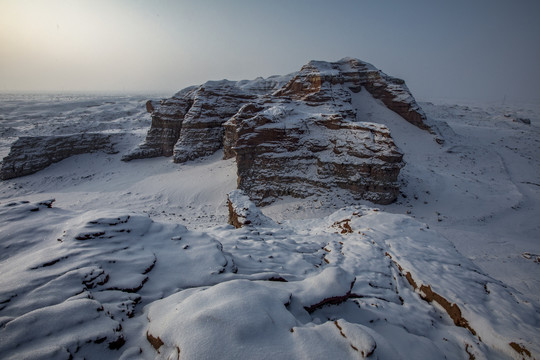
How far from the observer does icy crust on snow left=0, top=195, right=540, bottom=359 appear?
297 centimetres

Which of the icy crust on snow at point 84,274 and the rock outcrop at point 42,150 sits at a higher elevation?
the icy crust on snow at point 84,274

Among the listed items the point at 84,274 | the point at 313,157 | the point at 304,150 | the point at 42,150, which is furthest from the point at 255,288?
the point at 42,150

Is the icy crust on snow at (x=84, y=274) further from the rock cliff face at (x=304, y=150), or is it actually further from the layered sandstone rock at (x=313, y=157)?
the rock cliff face at (x=304, y=150)

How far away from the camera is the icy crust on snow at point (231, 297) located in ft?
9.75

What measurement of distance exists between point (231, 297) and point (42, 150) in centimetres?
3445

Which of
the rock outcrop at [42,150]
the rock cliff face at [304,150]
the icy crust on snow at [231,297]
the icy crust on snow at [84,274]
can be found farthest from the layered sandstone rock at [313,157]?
the rock outcrop at [42,150]

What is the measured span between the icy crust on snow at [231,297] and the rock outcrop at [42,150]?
27442 mm

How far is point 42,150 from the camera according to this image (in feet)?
85.2

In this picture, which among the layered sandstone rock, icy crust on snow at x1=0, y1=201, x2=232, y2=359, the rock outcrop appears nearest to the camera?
icy crust on snow at x1=0, y1=201, x2=232, y2=359

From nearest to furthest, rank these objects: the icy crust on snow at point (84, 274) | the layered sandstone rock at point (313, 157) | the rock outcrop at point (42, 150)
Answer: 1. the icy crust on snow at point (84, 274)
2. the layered sandstone rock at point (313, 157)
3. the rock outcrop at point (42, 150)

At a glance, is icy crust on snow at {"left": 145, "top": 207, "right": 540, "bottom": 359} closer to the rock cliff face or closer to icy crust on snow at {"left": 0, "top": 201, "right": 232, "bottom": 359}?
icy crust on snow at {"left": 0, "top": 201, "right": 232, "bottom": 359}

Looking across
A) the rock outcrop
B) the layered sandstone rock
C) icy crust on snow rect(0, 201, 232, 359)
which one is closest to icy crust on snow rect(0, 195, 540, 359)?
icy crust on snow rect(0, 201, 232, 359)

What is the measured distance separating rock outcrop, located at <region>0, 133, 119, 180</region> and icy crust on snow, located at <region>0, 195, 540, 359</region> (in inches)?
1080

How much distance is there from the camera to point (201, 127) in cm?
2834
